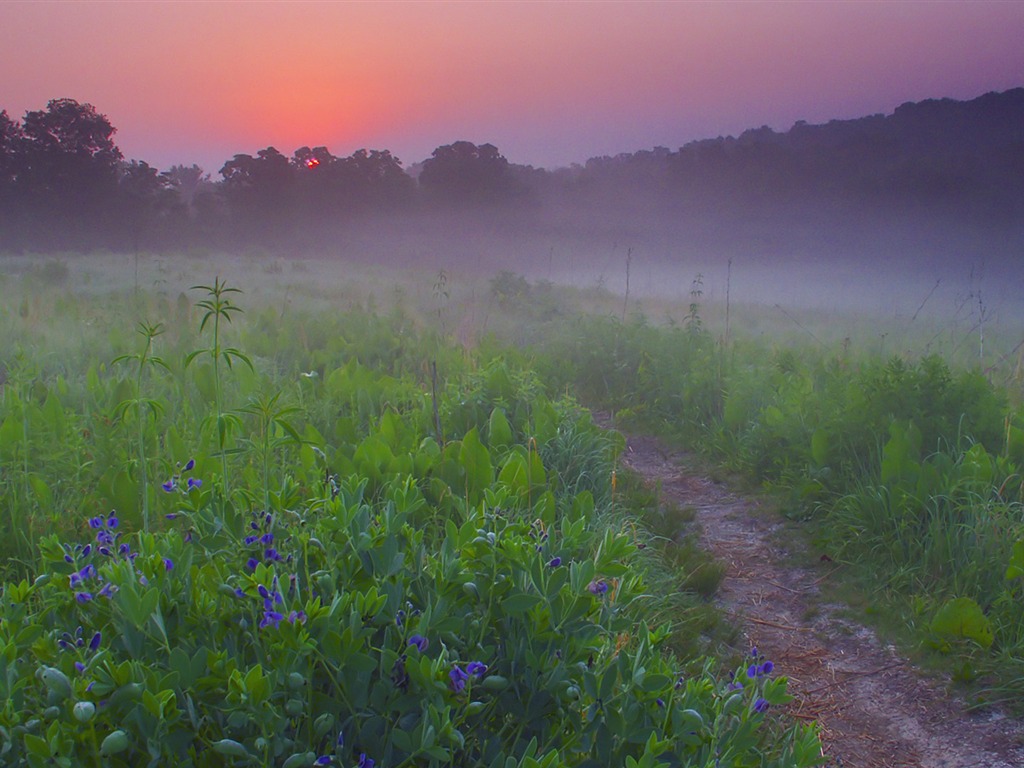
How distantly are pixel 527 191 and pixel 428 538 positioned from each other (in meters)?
12.5

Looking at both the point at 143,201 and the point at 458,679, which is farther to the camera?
the point at 143,201

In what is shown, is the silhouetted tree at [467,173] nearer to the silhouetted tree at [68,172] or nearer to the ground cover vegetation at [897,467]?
the silhouetted tree at [68,172]

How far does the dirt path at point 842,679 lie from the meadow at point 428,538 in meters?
0.19

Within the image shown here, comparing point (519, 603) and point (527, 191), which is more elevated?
point (527, 191)

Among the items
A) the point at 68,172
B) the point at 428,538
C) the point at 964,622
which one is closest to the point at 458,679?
the point at 428,538

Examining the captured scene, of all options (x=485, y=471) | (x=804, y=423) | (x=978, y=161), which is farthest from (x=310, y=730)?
(x=978, y=161)

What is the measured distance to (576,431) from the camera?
4.90 metres

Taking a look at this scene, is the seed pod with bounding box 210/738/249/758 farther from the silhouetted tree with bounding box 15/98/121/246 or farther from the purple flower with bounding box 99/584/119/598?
the silhouetted tree with bounding box 15/98/121/246

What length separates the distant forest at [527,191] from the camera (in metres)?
9.80

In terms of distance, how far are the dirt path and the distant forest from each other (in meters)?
8.67

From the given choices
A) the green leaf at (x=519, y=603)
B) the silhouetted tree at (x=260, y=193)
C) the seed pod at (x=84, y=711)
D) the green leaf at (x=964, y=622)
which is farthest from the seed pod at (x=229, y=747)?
the silhouetted tree at (x=260, y=193)

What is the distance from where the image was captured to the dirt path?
106 inches

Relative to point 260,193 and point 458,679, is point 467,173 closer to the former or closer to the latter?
point 260,193

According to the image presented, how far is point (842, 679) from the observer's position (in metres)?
3.15
